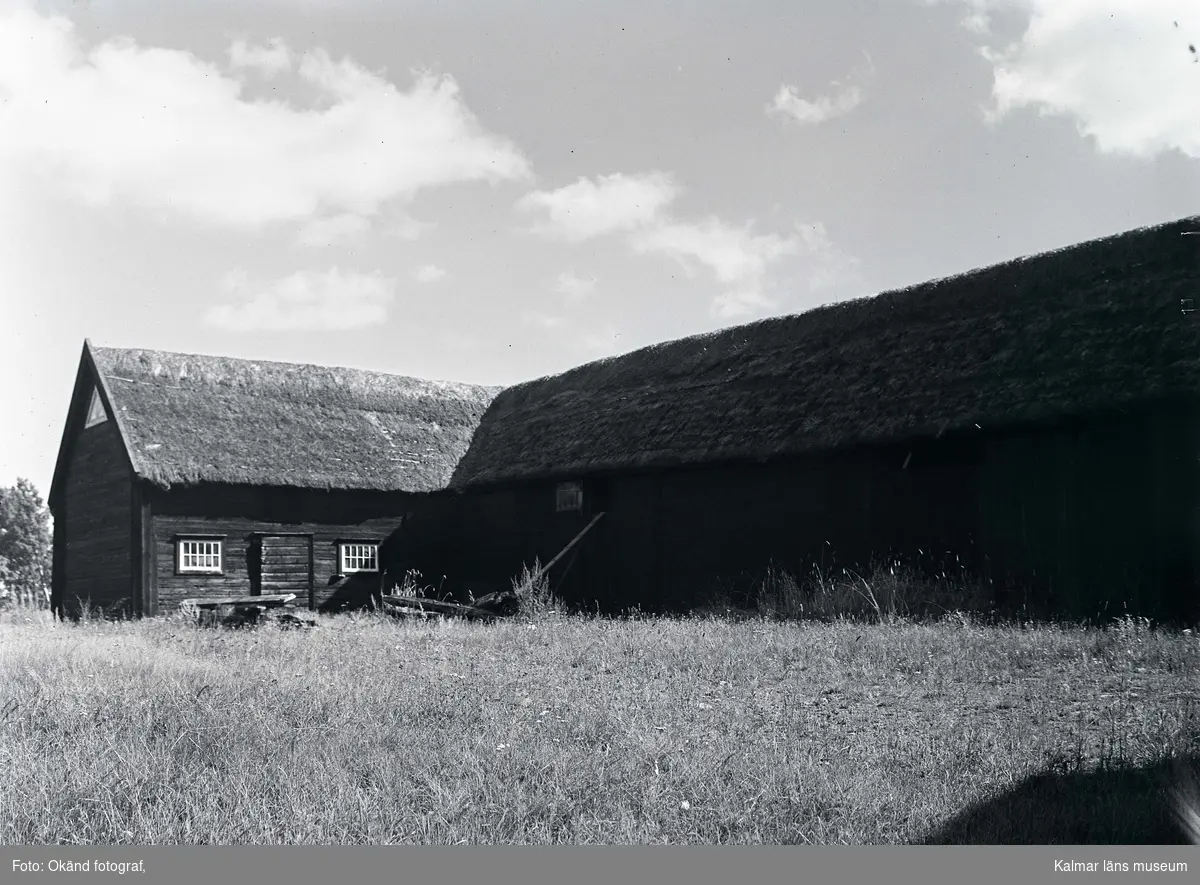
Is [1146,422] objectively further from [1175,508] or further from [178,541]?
[178,541]

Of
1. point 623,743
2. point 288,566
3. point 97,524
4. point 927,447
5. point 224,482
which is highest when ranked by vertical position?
point 224,482

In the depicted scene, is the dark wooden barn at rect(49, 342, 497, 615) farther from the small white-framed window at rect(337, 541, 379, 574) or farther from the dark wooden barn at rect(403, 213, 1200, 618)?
the dark wooden barn at rect(403, 213, 1200, 618)

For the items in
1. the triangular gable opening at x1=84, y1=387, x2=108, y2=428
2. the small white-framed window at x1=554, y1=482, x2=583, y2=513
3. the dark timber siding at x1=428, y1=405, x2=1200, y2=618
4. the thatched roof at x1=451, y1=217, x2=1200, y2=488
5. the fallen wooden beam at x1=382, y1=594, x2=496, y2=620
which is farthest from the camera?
the triangular gable opening at x1=84, y1=387, x2=108, y2=428

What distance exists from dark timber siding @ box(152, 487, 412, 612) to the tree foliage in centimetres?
2440

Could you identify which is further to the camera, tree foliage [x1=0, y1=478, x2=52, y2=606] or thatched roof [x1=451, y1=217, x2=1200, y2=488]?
tree foliage [x1=0, y1=478, x2=52, y2=606]

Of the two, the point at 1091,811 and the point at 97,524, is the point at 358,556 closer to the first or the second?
the point at 97,524

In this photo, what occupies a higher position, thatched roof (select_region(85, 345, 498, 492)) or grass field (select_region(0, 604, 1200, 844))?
thatched roof (select_region(85, 345, 498, 492))

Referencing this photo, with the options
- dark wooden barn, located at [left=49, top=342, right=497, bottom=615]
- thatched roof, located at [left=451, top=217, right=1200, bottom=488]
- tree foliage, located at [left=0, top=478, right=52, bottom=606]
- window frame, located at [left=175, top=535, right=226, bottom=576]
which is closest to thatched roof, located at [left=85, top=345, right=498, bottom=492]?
dark wooden barn, located at [left=49, top=342, right=497, bottom=615]

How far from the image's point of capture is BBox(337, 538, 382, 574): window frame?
2436 cm

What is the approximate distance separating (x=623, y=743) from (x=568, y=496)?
15012mm

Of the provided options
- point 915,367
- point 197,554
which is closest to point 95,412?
point 197,554

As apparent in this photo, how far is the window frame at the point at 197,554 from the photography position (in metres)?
22.4

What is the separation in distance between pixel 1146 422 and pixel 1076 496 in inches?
49.3

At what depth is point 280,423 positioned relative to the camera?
2486cm
